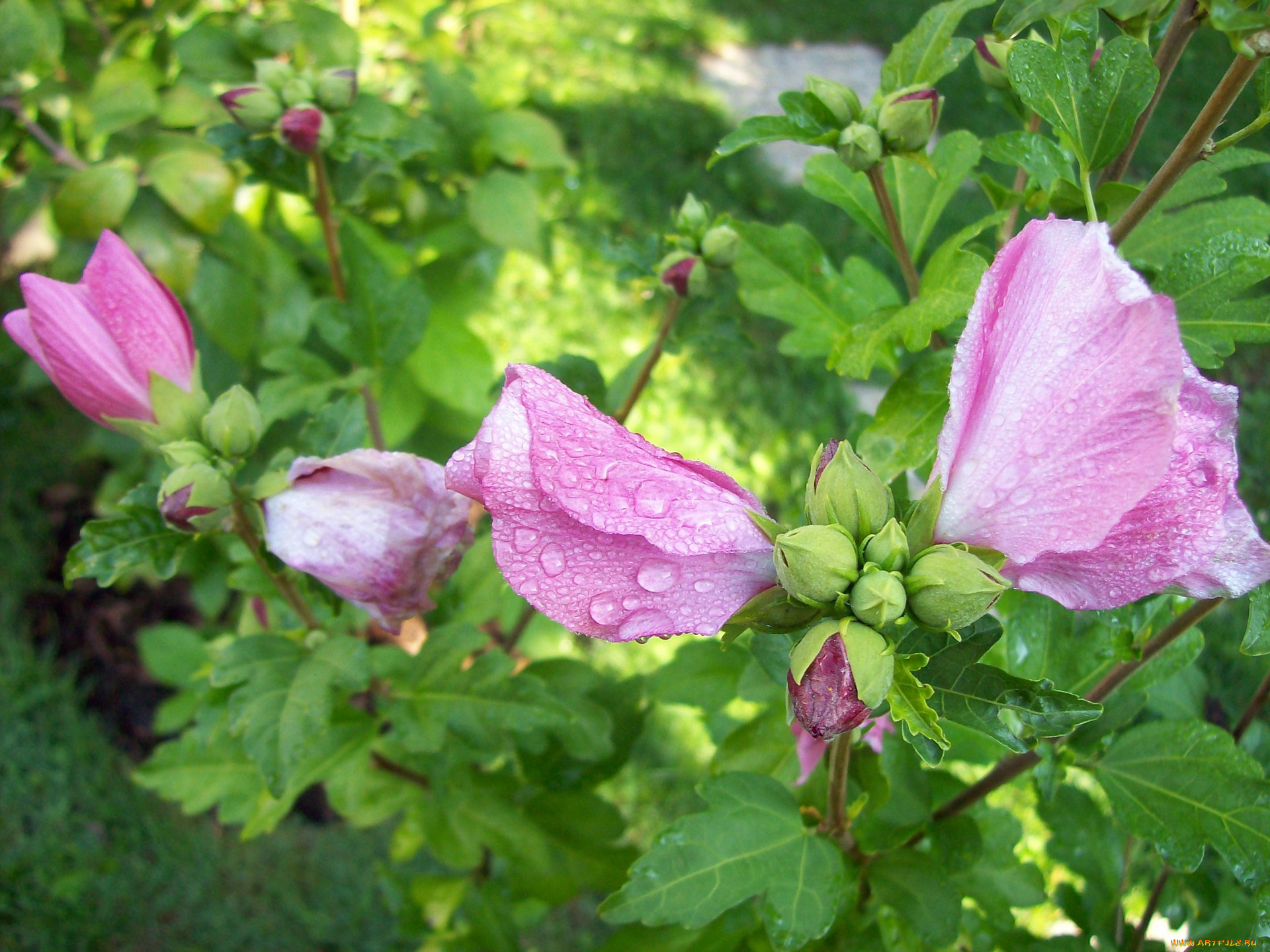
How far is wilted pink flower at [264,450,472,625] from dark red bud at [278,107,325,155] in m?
0.47

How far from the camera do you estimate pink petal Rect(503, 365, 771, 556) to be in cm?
53

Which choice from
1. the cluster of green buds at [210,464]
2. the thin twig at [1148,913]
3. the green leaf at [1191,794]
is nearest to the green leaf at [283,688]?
the cluster of green buds at [210,464]

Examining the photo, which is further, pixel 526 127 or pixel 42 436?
pixel 42 436

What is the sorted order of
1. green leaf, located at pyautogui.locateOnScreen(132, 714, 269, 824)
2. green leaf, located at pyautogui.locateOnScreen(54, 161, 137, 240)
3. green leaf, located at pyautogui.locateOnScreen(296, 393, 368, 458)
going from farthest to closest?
green leaf, located at pyautogui.locateOnScreen(54, 161, 137, 240) < green leaf, located at pyautogui.locateOnScreen(132, 714, 269, 824) < green leaf, located at pyautogui.locateOnScreen(296, 393, 368, 458)

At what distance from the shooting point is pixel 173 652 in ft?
7.27

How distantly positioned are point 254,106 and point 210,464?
49 cm

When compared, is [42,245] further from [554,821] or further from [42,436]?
[554,821]

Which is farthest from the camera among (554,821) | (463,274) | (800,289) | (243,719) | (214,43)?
(463,274)

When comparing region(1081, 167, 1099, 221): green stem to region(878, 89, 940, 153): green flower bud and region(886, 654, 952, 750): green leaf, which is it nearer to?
region(878, 89, 940, 153): green flower bud

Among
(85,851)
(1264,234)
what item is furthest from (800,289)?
(85,851)

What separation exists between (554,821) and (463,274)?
1.46m

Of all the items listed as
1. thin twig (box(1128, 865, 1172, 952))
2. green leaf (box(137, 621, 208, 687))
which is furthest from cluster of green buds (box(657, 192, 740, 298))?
green leaf (box(137, 621, 208, 687))

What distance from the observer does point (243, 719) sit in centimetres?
91

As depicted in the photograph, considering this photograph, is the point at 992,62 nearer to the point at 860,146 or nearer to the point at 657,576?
the point at 860,146
